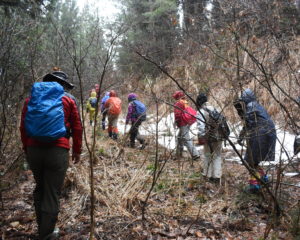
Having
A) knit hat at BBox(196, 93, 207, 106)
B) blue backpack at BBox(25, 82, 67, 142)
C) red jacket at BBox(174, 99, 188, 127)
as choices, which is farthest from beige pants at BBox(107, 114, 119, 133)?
blue backpack at BBox(25, 82, 67, 142)

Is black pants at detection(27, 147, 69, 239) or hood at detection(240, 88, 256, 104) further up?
hood at detection(240, 88, 256, 104)

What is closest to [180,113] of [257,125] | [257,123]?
[257,123]

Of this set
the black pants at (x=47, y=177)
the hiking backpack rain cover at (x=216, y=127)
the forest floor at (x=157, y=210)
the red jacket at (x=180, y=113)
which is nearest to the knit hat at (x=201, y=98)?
the hiking backpack rain cover at (x=216, y=127)

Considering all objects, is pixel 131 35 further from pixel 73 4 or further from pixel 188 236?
pixel 188 236

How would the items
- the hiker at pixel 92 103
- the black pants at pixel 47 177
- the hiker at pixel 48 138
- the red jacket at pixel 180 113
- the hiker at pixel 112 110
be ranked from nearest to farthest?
1. the hiker at pixel 48 138
2. the black pants at pixel 47 177
3. the red jacket at pixel 180 113
4. the hiker at pixel 112 110
5. the hiker at pixel 92 103

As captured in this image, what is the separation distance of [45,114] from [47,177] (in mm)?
709

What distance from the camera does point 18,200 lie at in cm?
418

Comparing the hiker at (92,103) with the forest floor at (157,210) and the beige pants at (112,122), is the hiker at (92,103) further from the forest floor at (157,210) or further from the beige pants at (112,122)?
the forest floor at (157,210)

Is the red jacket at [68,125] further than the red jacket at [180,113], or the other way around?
the red jacket at [180,113]

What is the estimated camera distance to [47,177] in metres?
2.86

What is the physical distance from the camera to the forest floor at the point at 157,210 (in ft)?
10.3

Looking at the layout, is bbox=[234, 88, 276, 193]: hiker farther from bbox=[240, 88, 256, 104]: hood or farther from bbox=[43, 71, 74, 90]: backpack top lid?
bbox=[43, 71, 74, 90]: backpack top lid

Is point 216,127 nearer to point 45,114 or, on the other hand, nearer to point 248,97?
point 45,114

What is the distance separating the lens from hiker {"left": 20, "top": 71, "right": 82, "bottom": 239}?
2633 mm
